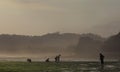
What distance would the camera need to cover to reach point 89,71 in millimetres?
63406

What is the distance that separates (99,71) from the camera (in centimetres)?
6259

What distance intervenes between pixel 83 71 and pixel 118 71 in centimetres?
580

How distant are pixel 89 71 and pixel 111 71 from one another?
3661 millimetres

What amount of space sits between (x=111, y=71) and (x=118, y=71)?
3.66 feet

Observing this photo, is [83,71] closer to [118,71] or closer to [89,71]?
[89,71]

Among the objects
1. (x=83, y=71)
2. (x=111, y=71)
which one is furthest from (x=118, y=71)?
(x=83, y=71)

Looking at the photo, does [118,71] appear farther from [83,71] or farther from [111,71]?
[83,71]

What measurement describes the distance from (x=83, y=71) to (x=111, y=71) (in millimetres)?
4703

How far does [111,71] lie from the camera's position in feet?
204

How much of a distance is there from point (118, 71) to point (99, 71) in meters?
3.05

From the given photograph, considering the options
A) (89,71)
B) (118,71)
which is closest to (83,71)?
(89,71)

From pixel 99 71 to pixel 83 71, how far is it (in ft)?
9.19
